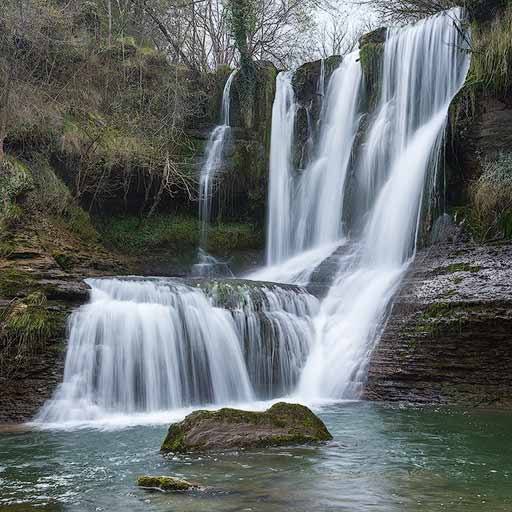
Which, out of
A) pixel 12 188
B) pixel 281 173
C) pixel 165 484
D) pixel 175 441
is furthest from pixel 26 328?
pixel 281 173

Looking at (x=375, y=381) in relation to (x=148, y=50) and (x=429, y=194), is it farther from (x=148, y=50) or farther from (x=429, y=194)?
(x=148, y=50)

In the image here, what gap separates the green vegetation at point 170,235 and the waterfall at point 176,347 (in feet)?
16.3

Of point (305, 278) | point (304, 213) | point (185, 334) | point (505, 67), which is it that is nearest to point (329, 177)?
point (304, 213)

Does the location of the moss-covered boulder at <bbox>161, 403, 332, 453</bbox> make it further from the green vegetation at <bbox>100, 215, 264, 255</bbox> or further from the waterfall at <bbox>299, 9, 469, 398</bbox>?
the green vegetation at <bbox>100, 215, 264, 255</bbox>

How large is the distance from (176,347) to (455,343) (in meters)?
4.57

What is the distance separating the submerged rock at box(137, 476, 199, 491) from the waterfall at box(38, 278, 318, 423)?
457cm

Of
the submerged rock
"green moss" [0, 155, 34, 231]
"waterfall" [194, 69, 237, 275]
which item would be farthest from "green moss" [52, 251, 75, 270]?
the submerged rock

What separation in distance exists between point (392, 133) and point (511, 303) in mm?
6624

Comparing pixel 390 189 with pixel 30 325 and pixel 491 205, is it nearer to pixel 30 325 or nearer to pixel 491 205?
pixel 491 205

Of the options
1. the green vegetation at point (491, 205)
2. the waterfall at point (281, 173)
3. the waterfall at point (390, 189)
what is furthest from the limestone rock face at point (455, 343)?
the waterfall at point (281, 173)

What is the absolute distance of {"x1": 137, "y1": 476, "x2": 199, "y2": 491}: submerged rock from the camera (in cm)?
535

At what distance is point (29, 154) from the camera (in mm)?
15281

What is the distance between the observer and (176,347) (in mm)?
11156

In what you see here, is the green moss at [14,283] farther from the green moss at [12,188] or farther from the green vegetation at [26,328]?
the green moss at [12,188]
